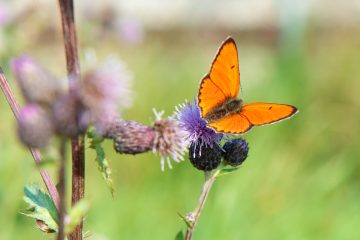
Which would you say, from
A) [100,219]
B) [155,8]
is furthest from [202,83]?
[155,8]

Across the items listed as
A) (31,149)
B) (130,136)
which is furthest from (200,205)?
(31,149)

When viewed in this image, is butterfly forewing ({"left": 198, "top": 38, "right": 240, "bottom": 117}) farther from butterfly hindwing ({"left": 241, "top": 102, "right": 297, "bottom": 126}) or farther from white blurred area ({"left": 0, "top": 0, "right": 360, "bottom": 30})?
white blurred area ({"left": 0, "top": 0, "right": 360, "bottom": 30})

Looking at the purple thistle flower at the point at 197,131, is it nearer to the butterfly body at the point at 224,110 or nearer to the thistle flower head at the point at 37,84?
the butterfly body at the point at 224,110

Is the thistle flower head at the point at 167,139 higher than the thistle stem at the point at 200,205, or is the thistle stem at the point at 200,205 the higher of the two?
the thistle flower head at the point at 167,139

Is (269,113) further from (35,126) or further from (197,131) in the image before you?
(35,126)

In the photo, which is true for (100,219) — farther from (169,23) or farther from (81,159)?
(169,23)

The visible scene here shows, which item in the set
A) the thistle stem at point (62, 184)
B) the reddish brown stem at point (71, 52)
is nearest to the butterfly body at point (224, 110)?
the reddish brown stem at point (71, 52)

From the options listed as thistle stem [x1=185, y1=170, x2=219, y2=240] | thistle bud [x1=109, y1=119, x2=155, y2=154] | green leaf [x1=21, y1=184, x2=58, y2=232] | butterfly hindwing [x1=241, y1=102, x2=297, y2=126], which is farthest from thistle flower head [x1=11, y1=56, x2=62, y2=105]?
butterfly hindwing [x1=241, y1=102, x2=297, y2=126]
